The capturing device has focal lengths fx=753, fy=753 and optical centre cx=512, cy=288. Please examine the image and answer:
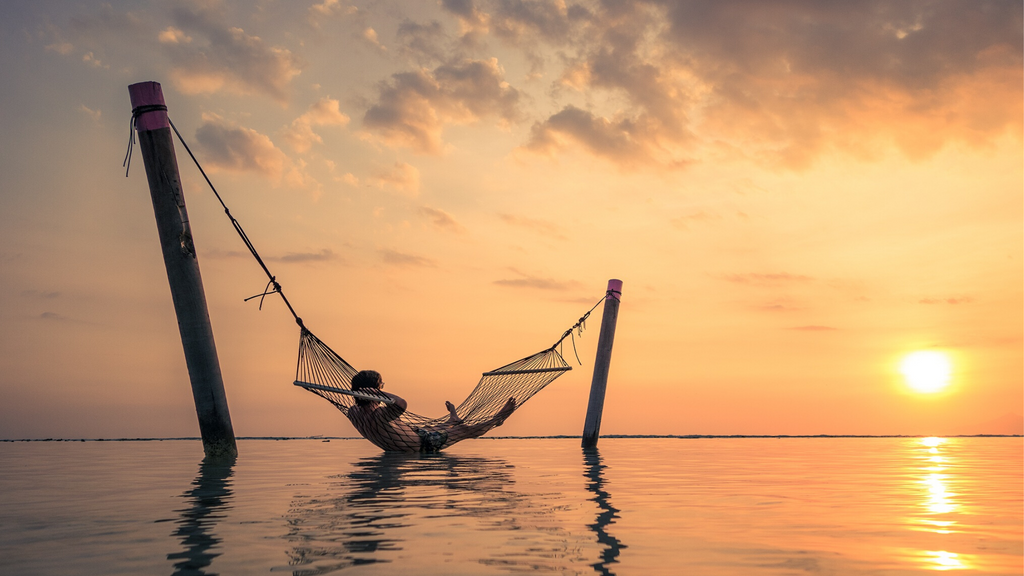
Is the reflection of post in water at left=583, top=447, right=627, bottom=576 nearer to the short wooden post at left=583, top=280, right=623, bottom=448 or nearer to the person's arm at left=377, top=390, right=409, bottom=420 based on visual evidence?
the person's arm at left=377, top=390, right=409, bottom=420

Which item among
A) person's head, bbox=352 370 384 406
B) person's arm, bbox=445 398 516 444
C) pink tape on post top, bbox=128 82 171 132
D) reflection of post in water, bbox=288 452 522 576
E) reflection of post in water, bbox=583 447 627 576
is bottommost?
reflection of post in water, bbox=583 447 627 576

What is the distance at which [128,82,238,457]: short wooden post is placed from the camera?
10.9 meters

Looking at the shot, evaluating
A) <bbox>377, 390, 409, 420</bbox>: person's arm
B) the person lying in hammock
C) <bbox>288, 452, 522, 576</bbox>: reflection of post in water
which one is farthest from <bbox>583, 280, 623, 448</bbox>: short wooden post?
<bbox>288, 452, 522, 576</bbox>: reflection of post in water

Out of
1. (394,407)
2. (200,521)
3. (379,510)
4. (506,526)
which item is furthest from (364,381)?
(506,526)

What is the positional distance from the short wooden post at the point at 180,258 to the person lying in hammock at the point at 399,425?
2.64m

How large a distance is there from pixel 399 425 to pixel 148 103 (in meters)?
6.79

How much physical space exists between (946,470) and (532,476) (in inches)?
271

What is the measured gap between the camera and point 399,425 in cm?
1388

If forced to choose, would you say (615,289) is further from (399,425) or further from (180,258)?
(180,258)

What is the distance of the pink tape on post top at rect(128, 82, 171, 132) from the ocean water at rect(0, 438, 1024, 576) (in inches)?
203

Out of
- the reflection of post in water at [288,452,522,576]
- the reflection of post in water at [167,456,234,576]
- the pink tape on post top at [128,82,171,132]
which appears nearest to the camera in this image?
the reflection of post in water at [167,456,234,576]

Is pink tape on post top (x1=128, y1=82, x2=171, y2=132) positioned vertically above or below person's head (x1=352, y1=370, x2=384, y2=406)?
above

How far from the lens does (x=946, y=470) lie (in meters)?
11.7

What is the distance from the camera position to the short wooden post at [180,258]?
10859 millimetres
